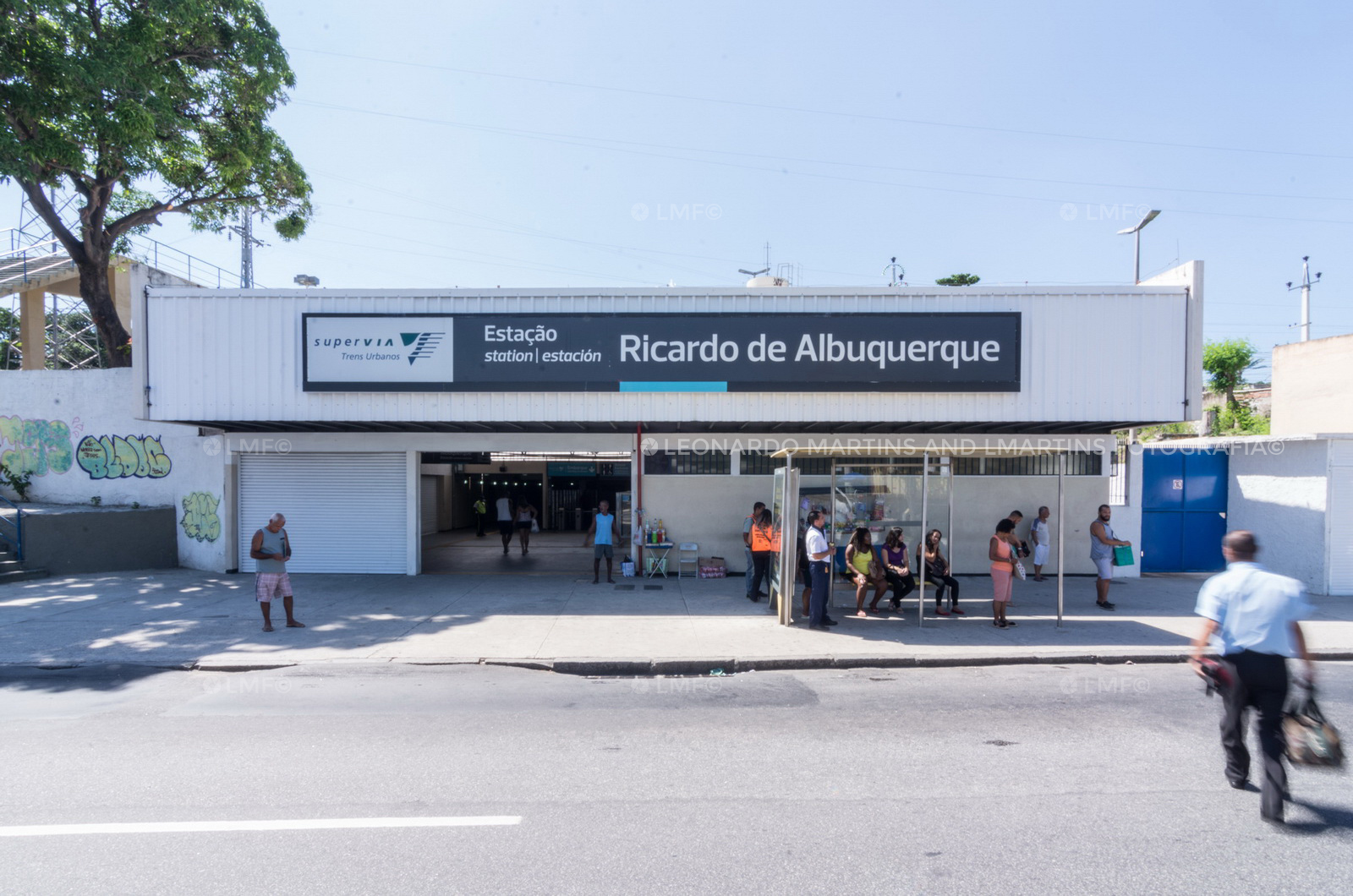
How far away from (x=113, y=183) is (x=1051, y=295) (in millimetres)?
20169

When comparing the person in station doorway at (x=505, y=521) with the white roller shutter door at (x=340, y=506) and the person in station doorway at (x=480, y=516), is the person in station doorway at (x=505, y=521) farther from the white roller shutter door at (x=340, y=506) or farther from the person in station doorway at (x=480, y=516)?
the person in station doorway at (x=480, y=516)

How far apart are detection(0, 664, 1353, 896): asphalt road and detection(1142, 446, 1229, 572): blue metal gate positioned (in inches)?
303

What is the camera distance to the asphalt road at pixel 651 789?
3.90 metres

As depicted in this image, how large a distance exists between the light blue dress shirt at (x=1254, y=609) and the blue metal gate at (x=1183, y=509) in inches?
448

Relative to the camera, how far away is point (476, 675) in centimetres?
796

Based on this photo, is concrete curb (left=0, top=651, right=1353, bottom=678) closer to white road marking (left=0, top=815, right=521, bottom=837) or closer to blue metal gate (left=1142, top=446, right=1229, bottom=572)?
A: white road marking (left=0, top=815, right=521, bottom=837)

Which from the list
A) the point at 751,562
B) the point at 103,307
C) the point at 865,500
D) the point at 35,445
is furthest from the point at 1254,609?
the point at 103,307

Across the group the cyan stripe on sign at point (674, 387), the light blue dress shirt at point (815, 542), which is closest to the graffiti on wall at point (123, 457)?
the cyan stripe on sign at point (674, 387)

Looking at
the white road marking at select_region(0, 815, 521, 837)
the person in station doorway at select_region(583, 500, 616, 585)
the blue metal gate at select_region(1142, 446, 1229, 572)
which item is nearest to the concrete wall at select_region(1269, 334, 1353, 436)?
the blue metal gate at select_region(1142, 446, 1229, 572)

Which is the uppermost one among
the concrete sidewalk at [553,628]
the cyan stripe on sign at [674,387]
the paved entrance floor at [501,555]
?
the cyan stripe on sign at [674,387]

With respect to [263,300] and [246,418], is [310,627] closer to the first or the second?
[246,418]

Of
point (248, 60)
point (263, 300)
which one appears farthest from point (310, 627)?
point (248, 60)

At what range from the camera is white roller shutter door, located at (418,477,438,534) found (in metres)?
23.8

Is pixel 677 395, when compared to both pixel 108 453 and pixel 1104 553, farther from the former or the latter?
pixel 108 453
